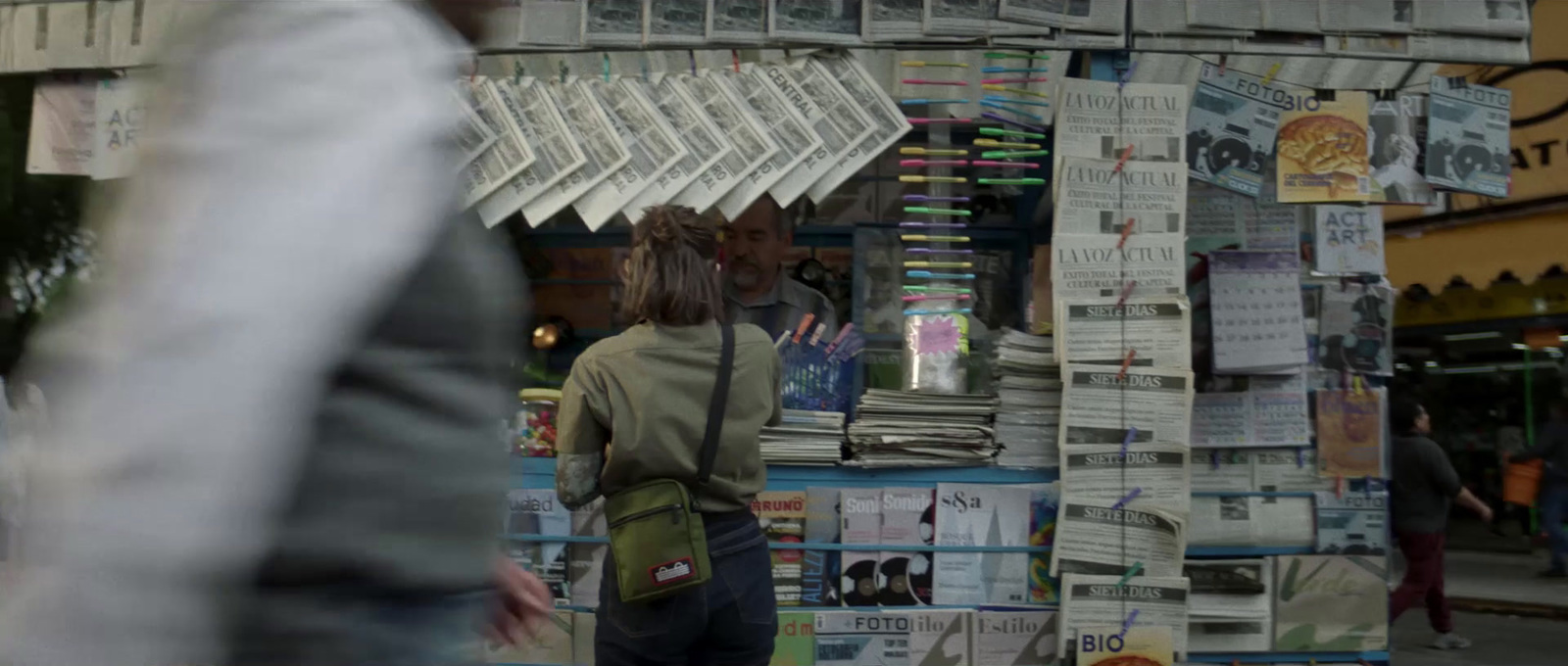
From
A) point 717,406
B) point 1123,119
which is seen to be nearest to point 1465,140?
point 1123,119

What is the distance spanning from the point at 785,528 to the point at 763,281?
3.67 feet

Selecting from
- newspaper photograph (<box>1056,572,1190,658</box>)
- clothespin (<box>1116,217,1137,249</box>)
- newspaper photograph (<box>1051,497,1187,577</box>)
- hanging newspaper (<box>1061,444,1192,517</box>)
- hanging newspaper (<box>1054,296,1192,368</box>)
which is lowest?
newspaper photograph (<box>1056,572,1190,658</box>)

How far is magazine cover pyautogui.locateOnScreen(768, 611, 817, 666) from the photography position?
5.12 m

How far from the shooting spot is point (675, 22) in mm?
4910

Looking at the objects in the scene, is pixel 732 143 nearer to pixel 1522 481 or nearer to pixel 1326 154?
pixel 1326 154

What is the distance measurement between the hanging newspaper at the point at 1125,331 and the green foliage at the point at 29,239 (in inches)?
266

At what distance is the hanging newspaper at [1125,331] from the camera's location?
16.1 ft

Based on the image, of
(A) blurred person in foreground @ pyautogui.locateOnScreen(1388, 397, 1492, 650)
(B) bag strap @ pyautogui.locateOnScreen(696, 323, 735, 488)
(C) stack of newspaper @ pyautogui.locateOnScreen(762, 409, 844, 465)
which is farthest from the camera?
(A) blurred person in foreground @ pyautogui.locateOnScreen(1388, 397, 1492, 650)

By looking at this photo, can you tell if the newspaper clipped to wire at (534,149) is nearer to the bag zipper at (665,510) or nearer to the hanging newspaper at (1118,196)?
the bag zipper at (665,510)

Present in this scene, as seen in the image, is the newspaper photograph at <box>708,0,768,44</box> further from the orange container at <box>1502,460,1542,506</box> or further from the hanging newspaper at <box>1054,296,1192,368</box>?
the orange container at <box>1502,460,1542,506</box>

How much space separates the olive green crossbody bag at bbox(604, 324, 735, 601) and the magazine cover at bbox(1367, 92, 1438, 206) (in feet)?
8.82

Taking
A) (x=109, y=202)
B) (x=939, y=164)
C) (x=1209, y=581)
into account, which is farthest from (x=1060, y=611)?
(x=109, y=202)

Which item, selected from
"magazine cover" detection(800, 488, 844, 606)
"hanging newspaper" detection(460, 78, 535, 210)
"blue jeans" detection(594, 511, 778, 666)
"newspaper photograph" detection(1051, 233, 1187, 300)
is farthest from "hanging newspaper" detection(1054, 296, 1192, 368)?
"hanging newspaper" detection(460, 78, 535, 210)

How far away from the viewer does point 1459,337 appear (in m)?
15.9
